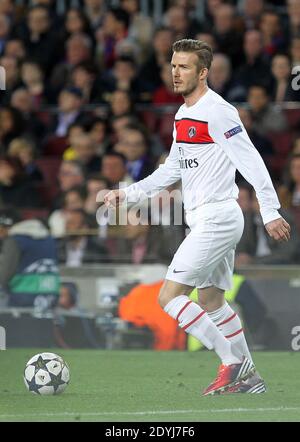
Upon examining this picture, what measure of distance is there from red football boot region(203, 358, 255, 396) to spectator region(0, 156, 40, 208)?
654 cm

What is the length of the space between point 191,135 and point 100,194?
5284mm

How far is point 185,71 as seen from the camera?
26.7 ft

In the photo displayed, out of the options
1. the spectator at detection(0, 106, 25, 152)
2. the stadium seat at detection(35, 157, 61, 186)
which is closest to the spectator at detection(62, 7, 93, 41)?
the spectator at detection(0, 106, 25, 152)

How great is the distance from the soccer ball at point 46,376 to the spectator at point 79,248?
422 centimetres

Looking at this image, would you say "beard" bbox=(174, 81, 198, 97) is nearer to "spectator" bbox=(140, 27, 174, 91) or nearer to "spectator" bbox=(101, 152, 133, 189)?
"spectator" bbox=(101, 152, 133, 189)

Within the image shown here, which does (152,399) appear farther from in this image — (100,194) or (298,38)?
(298,38)

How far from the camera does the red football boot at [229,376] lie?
321 inches

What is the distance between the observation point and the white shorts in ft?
26.3

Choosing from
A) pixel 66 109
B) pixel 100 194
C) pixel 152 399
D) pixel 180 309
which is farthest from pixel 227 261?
pixel 66 109

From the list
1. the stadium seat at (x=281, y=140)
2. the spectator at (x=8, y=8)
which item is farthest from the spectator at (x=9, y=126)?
the stadium seat at (x=281, y=140)

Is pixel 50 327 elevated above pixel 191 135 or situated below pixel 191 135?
below

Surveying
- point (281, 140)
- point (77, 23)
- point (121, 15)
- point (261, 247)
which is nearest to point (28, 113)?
point (77, 23)

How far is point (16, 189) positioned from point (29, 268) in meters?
2.13

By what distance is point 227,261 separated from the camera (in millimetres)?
8297
